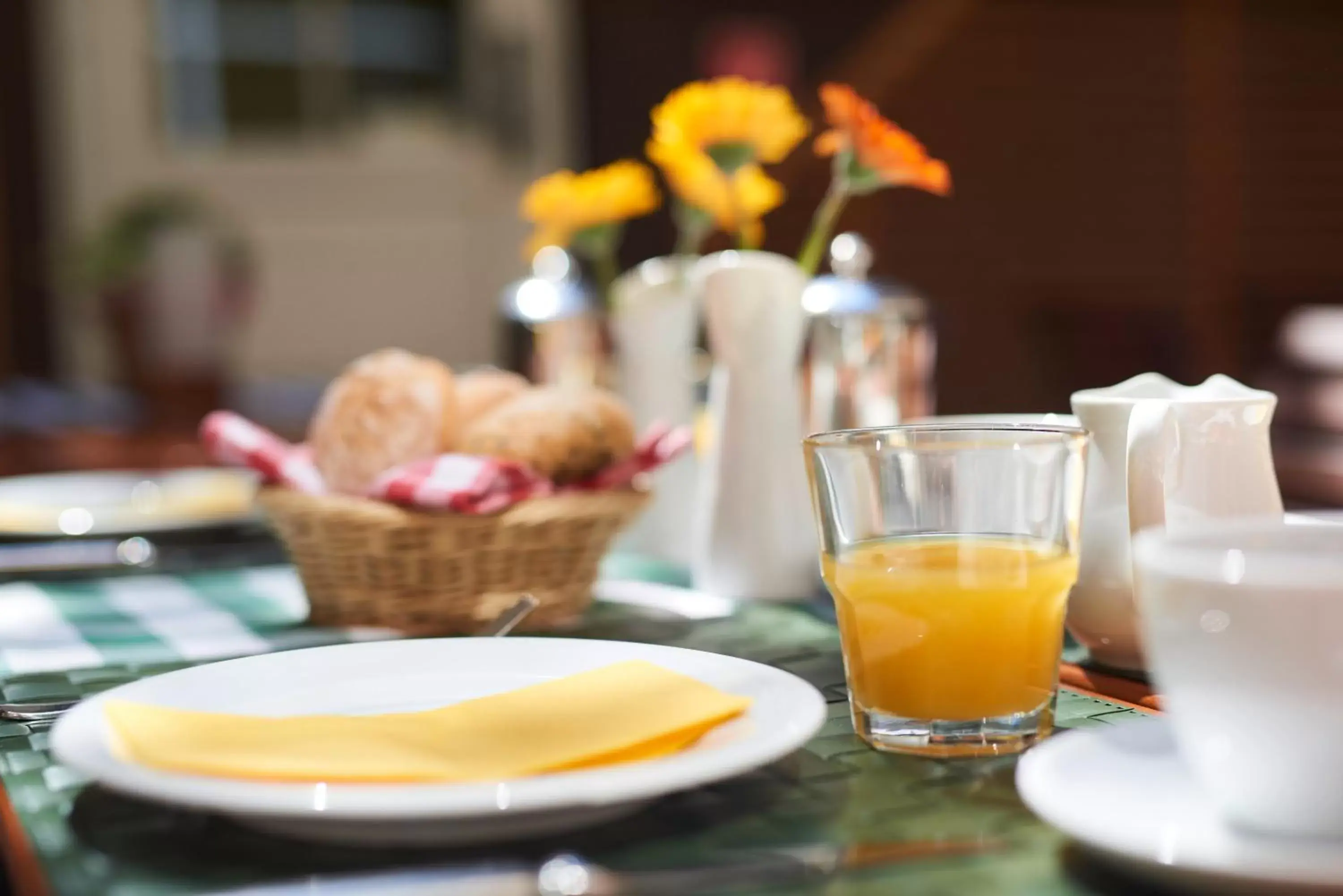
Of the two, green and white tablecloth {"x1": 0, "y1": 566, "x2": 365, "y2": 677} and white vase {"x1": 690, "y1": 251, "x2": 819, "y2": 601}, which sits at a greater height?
white vase {"x1": 690, "y1": 251, "x2": 819, "y2": 601}

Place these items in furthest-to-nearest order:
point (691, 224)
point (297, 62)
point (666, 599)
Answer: point (297, 62), point (691, 224), point (666, 599)

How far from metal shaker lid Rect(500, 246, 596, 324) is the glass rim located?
2.12 ft

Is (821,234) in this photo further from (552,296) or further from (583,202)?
(552,296)

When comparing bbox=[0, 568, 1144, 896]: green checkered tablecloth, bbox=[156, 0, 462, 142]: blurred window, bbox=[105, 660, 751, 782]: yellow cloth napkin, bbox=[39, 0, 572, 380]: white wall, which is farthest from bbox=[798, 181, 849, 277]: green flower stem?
bbox=[156, 0, 462, 142]: blurred window

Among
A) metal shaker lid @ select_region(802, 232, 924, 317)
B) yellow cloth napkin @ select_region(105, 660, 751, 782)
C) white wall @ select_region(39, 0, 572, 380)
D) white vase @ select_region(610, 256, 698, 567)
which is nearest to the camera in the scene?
yellow cloth napkin @ select_region(105, 660, 751, 782)

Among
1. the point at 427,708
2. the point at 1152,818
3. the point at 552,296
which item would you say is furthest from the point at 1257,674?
the point at 552,296

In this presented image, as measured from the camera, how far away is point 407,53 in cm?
614

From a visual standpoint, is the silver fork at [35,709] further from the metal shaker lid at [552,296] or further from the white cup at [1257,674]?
the metal shaker lid at [552,296]

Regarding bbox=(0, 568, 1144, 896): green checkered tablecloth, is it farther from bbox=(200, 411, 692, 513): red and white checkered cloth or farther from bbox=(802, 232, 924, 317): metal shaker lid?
bbox=(802, 232, 924, 317): metal shaker lid

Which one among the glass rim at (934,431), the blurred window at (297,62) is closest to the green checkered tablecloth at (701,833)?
the glass rim at (934,431)

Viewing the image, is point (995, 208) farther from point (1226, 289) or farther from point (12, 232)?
point (12, 232)

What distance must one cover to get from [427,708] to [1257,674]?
350 mm

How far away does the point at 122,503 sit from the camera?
4.76 ft

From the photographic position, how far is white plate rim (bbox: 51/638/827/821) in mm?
456
